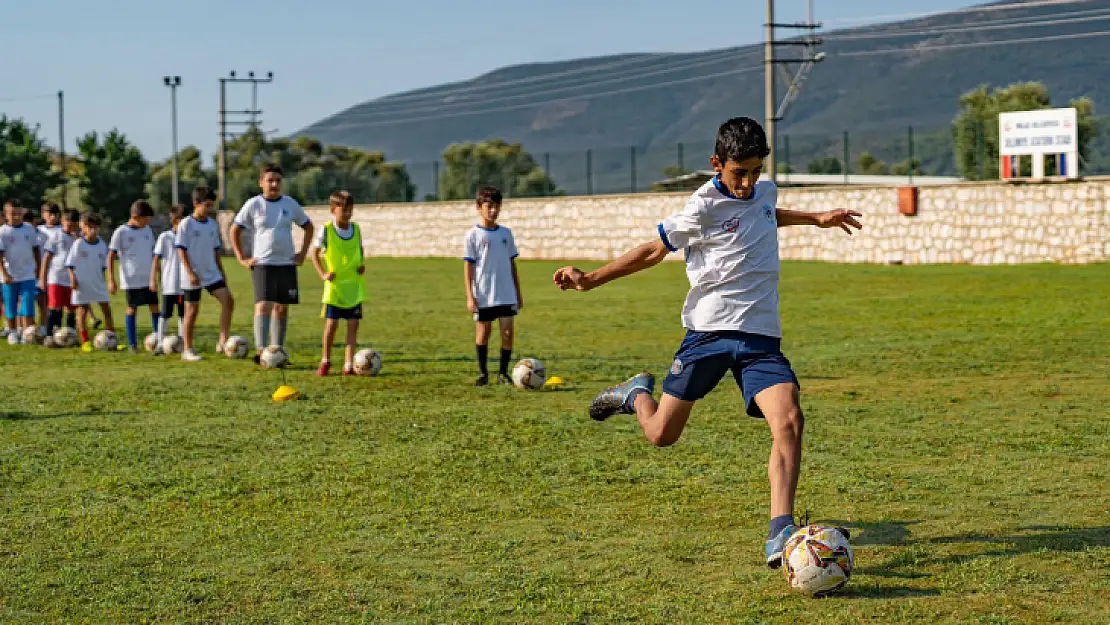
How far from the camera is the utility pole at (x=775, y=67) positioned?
37.4 meters

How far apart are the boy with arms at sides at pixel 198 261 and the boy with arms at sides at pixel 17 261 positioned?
426 cm

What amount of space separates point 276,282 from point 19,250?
247 inches

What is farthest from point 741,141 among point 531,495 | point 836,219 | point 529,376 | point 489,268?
point 489,268

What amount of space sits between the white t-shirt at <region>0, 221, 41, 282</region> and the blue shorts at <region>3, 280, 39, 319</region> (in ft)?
0.37

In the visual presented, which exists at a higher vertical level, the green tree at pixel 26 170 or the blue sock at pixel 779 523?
the green tree at pixel 26 170

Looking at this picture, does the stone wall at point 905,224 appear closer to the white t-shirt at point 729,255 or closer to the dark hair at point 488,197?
the dark hair at point 488,197

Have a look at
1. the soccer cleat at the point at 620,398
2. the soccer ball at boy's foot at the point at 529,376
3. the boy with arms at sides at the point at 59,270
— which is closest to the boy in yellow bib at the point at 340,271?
the soccer ball at boy's foot at the point at 529,376

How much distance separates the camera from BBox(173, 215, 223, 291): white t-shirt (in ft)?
47.0

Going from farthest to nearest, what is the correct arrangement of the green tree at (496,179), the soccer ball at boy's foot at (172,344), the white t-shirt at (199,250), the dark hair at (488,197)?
the green tree at (496,179), the soccer ball at boy's foot at (172,344), the white t-shirt at (199,250), the dark hair at (488,197)

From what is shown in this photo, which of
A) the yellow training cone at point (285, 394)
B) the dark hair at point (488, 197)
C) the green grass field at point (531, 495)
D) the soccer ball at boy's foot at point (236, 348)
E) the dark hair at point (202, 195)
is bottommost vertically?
the green grass field at point (531, 495)

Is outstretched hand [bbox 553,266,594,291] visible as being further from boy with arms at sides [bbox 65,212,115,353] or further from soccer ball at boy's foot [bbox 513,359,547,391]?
boy with arms at sides [bbox 65,212,115,353]

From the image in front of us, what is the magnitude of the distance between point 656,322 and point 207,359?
6.69m

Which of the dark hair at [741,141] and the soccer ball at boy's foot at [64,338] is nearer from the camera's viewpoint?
the dark hair at [741,141]

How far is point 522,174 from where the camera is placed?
51.3 meters
